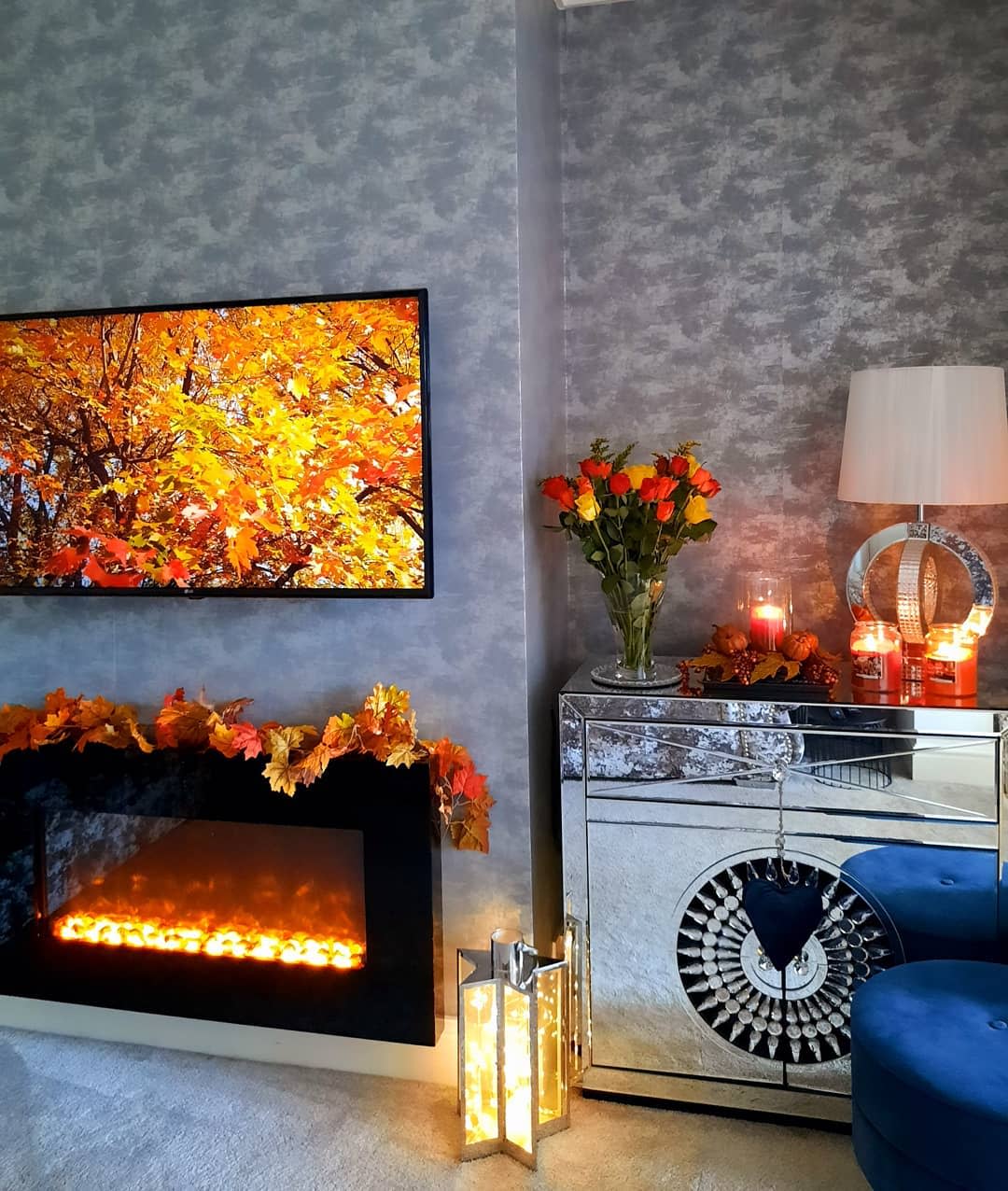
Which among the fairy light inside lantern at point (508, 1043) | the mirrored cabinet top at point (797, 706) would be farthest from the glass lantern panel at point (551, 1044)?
the mirrored cabinet top at point (797, 706)

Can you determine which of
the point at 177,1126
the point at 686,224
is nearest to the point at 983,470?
the point at 686,224

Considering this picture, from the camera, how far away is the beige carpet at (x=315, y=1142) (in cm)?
196

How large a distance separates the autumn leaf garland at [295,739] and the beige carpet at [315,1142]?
62 centimetres

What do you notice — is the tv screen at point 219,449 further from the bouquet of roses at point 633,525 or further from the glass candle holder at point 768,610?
the glass candle holder at point 768,610

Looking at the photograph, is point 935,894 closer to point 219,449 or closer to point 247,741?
point 247,741

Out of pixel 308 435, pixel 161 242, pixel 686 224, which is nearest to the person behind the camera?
pixel 308 435

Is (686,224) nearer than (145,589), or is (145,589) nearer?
(145,589)

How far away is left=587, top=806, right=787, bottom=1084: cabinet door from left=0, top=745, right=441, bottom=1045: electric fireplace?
388mm

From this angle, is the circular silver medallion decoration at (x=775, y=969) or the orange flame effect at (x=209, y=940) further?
the orange flame effect at (x=209, y=940)

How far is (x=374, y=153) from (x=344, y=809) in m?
1.47

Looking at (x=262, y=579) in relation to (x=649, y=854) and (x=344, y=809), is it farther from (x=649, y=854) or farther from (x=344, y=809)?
(x=649, y=854)

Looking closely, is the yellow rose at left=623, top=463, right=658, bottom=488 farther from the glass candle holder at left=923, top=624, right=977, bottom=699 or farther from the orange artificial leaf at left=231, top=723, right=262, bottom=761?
the orange artificial leaf at left=231, top=723, right=262, bottom=761

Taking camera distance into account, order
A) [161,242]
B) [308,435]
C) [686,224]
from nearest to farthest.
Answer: [308,435], [161,242], [686,224]

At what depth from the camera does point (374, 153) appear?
2.21 meters
